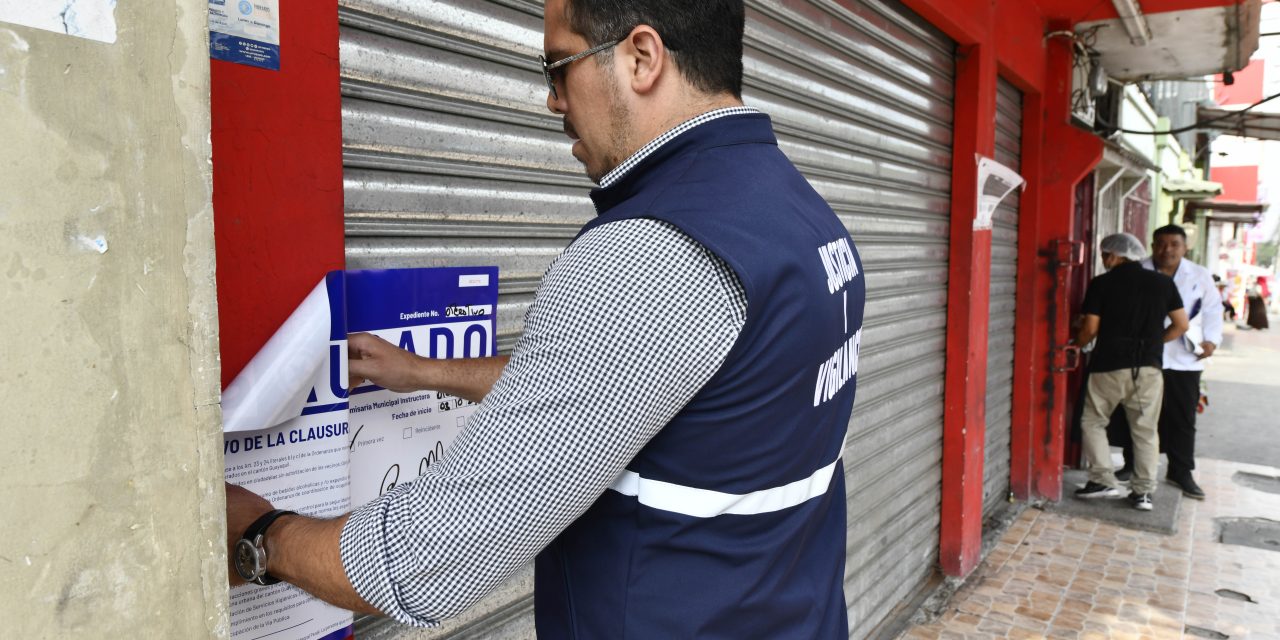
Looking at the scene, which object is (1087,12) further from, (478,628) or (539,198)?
(478,628)

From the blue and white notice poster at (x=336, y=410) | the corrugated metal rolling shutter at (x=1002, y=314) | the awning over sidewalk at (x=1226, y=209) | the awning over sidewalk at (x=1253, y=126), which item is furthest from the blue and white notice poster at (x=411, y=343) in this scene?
the awning over sidewalk at (x=1226, y=209)

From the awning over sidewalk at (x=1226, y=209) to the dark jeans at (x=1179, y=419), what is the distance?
627 inches

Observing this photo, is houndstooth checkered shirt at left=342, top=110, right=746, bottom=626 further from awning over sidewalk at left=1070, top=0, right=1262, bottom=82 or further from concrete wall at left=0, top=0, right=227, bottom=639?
awning over sidewalk at left=1070, top=0, right=1262, bottom=82

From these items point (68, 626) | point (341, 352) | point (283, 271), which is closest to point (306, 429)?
point (341, 352)

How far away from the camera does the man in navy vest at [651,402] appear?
1.15m

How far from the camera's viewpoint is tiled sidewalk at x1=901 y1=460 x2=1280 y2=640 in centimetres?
472

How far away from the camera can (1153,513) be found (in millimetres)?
6680

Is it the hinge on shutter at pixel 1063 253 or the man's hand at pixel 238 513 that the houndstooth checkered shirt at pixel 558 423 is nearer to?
the man's hand at pixel 238 513

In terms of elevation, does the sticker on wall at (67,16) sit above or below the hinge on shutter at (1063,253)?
above

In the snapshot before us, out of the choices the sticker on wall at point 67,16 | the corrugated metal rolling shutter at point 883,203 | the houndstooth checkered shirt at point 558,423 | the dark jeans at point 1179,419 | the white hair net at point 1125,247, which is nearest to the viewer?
the sticker on wall at point 67,16

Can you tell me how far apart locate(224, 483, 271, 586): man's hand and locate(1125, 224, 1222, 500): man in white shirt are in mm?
7568

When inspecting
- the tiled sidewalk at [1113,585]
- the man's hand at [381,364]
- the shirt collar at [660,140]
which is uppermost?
the shirt collar at [660,140]

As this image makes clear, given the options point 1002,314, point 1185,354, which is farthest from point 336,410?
point 1185,354

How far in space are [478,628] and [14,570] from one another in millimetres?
1423
